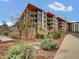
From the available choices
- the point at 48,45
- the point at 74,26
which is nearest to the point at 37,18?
the point at 74,26

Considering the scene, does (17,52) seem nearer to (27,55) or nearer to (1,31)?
(27,55)

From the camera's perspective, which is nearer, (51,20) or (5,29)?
(5,29)

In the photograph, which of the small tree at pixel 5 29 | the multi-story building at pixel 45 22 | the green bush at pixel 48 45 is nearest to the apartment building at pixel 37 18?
→ the multi-story building at pixel 45 22

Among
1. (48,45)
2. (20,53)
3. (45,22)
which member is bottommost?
(48,45)

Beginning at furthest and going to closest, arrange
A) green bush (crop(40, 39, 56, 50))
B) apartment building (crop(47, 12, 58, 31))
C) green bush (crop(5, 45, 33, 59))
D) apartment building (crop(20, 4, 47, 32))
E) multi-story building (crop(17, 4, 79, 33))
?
apartment building (crop(47, 12, 58, 31)) < multi-story building (crop(17, 4, 79, 33)) < apartment building (crop(20, 4, 47, 32)) < green bush (crop(40, 39, 56, 50)) < green bush (crop(5, 45, 33, 59))

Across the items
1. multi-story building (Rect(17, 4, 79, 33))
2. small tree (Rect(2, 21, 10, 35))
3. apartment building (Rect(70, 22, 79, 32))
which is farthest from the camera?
apartment building (Rect(70, 22, 79, 32))

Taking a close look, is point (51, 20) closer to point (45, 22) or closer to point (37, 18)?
point (45, 22)

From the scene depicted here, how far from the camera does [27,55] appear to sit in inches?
262

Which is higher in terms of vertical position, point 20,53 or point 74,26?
point 74,26

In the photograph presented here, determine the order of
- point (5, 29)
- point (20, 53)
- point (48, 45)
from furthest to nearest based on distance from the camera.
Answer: point (5, 29) < point (48, 45) < point (20, 53)

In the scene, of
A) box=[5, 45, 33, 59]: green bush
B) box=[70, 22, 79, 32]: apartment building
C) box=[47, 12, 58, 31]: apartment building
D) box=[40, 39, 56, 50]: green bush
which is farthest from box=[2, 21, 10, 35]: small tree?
box=[5, 45, 33, 59]: green bush

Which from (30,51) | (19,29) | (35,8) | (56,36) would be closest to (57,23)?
(35,8)

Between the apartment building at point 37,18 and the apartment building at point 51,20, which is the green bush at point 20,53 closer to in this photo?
the apartment building at point 37,18

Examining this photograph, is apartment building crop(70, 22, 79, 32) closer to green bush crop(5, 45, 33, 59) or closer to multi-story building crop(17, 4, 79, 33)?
multi-story building crop(17, 4, 79, 33)
